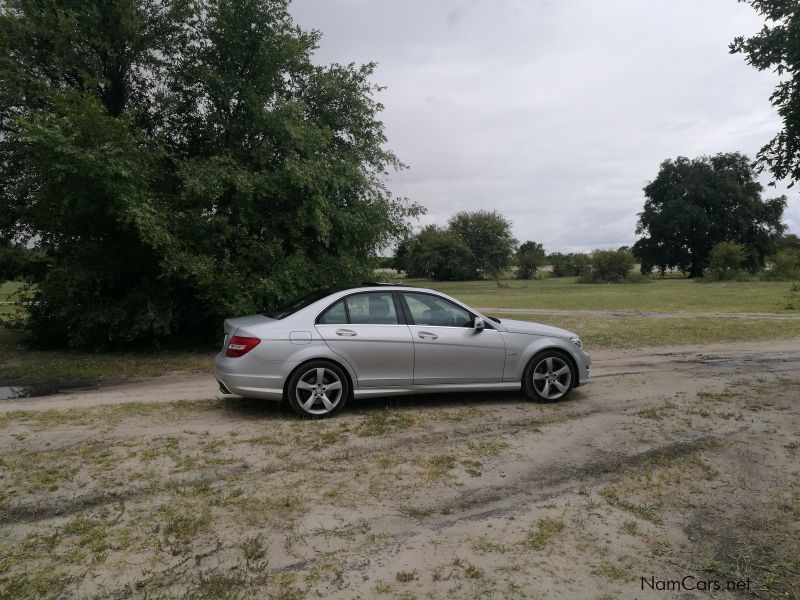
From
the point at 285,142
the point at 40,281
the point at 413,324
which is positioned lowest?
the point at 413,324

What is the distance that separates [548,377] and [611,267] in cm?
5861

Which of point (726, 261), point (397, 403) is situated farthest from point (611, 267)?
point (397, 403)

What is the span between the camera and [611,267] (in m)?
61.4

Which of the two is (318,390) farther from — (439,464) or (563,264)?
(563,264)

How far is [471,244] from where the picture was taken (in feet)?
226

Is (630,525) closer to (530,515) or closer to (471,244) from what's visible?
(530,515)

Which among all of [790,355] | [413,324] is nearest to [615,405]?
[413,324]

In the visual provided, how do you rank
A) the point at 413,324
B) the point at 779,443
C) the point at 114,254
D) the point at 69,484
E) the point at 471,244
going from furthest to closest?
the point at 471,244
the point at 114,254
the point at 413,324
the point at 779,443
the point at 69,484

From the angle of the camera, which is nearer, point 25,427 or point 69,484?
point 69,484

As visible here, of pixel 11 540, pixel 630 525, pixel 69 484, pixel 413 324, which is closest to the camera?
Result: pixel 11 540

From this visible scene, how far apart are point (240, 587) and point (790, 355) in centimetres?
1210

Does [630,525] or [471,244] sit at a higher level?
[471,244]

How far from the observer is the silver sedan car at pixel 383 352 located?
620cm

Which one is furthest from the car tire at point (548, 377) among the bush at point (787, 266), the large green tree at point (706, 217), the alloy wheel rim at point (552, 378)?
the large green tree at point (706, 217)
